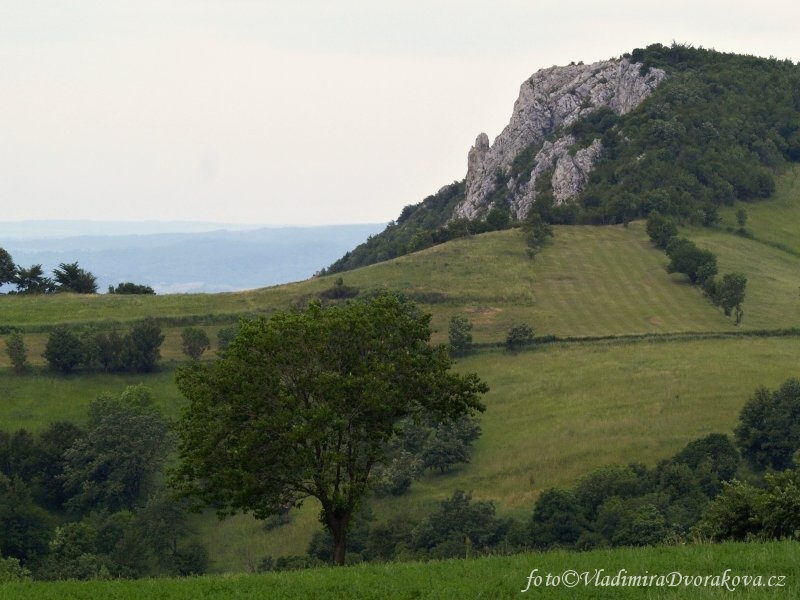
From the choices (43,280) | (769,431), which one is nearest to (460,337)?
(769,431)

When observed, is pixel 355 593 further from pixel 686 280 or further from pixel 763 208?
pixel 763 208

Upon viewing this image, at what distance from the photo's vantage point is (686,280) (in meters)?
139

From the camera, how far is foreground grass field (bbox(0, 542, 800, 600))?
80.4 feet

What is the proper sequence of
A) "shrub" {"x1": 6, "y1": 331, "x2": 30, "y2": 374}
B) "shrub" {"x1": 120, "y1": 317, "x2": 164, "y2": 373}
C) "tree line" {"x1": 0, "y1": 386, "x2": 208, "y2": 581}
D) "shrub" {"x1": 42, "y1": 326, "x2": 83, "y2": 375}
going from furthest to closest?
1. "shrub" {"x1": 120, "y1": 317, "x2": 164, "y2": 373}
2. "shrub" {"x1": 42, "y1": 326, "x2": 83, "y2": 375}
3. "shrub" {"x1": 6, "y1": 331, "x2": 30, "y2": 374}
4. "tree line" {"x1": 0, "y1": 386, "x2": 208, "y2": 581}

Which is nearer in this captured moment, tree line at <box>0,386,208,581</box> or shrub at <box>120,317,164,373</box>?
tree line at <box>0,386,208,581</box>

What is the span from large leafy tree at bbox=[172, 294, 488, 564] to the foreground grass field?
370 inches

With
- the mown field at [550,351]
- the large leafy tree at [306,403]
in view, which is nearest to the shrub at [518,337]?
the mown field at [550,351]

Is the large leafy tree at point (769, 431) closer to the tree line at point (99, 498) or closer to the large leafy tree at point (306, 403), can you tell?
the tree line at point (99, 498)

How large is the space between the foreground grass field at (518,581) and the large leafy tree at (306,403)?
9391 millimetres

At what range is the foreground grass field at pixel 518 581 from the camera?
24.5 meters

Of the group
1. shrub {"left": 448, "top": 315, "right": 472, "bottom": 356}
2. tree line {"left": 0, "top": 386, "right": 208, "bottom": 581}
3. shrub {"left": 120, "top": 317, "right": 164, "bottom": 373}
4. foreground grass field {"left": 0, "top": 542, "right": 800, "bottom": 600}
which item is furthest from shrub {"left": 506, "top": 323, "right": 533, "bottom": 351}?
foreground grass field {"left": 0, "top": 542, "right": 800, "bottom": 600}

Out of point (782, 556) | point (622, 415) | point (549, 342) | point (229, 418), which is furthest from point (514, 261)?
point (782, 556)

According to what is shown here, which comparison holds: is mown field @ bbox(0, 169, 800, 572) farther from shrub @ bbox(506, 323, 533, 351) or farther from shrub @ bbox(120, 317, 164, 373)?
shrub @ bbox(120, 317, 164, 373)

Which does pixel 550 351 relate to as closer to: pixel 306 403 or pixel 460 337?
pixel 460 337
